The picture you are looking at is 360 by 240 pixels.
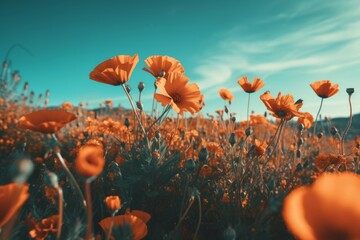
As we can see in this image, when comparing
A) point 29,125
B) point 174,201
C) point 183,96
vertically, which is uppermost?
point 183,96

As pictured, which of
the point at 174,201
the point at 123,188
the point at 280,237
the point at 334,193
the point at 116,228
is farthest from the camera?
the point at 174,201

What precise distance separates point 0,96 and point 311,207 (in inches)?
463

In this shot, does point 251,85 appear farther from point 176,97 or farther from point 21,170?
point 21,170

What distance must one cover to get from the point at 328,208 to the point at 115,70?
1.77m

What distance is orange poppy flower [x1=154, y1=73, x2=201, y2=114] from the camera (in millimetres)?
2303

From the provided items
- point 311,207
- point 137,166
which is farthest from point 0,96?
point 311,207

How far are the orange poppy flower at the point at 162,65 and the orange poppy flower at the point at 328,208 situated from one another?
206 cm

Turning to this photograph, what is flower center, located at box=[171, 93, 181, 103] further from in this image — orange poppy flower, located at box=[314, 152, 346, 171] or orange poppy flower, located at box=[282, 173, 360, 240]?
orange poppy flower, located at box=[282, 173, 360, 240]

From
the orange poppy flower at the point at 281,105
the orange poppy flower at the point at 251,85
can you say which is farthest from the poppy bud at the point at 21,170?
the orange poppy flower at the point at 251,85

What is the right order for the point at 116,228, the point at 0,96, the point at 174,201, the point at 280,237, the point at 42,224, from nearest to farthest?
the point at 116,228
the point at 42,224
the point at 280,237
the point at 174,201
the point at 0,96

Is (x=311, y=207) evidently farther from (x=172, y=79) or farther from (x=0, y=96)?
(x=0, y=96)

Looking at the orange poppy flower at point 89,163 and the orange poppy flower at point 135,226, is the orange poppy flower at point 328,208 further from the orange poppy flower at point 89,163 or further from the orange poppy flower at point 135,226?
the orange poppy flower at point 135,226

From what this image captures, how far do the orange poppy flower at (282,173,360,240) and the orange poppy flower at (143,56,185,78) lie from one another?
6.77 feet

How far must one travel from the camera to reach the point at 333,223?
2.15 ft
